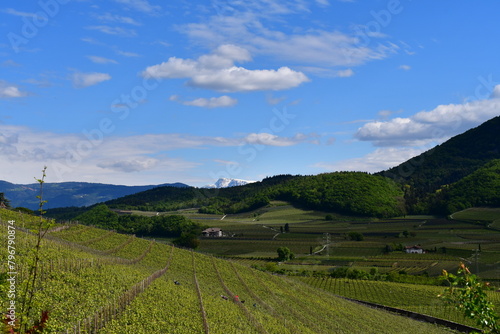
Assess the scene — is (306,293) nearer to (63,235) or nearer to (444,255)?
(63,235)

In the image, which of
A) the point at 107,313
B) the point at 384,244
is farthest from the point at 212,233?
the point at 107,313

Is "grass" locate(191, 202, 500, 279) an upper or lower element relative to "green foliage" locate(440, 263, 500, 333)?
lower

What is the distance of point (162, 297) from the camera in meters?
38.3

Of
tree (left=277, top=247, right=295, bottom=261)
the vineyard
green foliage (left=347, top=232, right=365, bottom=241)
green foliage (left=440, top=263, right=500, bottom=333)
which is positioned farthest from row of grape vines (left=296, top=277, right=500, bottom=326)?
green foliage (left=440, top=263, right=500, bottom=333)

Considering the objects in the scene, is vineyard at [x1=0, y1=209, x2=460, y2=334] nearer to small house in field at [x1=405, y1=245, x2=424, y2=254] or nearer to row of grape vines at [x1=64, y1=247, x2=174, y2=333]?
row of grape vines at [x1=64, y1=247, x2=174, y2=333]

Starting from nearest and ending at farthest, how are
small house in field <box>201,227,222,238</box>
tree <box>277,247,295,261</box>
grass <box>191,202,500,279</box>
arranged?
grass <box>191,202,500,279</box>, tree <box>277,247,295,261</box>, small house in field <box>201,227,222,238</box>

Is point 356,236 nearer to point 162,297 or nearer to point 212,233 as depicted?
point 212,233

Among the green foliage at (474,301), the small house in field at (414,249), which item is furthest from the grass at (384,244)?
the green foliage at (474,301)

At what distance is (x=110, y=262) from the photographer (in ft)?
163

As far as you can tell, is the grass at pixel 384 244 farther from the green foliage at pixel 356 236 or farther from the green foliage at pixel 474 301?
the green foliage at pixel 474 301

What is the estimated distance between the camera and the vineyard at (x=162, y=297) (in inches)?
1101

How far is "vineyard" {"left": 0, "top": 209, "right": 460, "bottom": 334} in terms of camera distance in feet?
91.7

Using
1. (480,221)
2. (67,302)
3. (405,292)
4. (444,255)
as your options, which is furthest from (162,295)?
(480,221)

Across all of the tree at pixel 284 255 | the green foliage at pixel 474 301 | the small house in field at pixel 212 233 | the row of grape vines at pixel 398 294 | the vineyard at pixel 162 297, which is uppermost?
the green foliage at pixel 474 301
